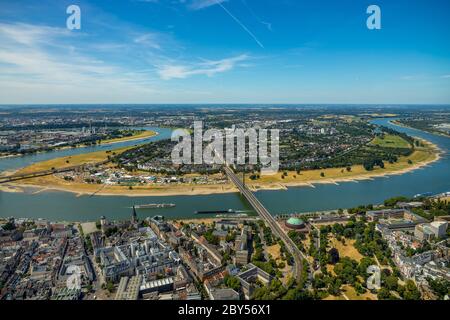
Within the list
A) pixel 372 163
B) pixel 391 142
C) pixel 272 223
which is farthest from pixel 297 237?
pixel 391 142

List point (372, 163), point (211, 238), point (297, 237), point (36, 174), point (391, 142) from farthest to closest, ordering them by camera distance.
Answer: point (391, 142), point (372, 163), point (36, 174), point (297, 237), point (211, 238)

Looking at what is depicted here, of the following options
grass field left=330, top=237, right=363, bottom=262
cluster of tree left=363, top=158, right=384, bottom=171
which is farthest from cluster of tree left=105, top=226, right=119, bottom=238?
cluster of tree left=363, top=158, right=384, bottom=171

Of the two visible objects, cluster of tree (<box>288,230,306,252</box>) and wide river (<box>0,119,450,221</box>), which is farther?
wide river (<box>0,119,450,221</box>)

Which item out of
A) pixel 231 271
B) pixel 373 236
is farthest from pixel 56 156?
pixel 373 236

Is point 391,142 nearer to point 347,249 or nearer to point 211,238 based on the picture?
point 347,249

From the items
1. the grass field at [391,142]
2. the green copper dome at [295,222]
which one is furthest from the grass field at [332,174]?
the green copper dome at [295,222]

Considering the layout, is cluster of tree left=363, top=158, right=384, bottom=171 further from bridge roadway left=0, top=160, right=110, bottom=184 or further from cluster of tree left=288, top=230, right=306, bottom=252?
bridge roadway left=0, top=160, right=110, bottom=184
